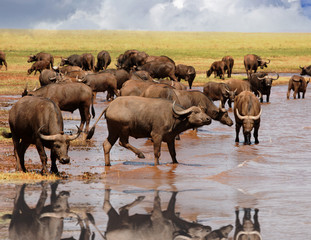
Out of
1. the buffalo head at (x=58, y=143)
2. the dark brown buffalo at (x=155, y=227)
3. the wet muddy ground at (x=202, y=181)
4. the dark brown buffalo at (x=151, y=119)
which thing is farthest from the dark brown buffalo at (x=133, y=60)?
the dark brown buffalo at (x=155, y=227)

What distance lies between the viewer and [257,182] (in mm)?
10656

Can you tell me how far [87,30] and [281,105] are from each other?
410ft

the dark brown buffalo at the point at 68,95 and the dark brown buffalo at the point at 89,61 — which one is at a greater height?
the dark brown buffalo at the point at 68,95

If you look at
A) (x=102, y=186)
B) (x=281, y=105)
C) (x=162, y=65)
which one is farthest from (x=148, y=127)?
(x=162, y=65)

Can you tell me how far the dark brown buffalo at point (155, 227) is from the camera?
7152mm

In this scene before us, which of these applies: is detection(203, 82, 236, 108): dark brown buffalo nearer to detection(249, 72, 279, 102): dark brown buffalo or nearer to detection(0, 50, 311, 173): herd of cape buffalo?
detection(0, 50, 311, 173): herd of cape buffalo

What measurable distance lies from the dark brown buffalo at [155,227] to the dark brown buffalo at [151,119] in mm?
3735

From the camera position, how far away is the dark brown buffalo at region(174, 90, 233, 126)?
1516 centimetres

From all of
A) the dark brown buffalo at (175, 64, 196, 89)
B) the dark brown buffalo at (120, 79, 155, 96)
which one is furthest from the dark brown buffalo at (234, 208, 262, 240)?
the dark brown buffalo at (175, 64, 196, 89)

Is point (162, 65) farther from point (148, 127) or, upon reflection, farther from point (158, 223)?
point (158, 223)

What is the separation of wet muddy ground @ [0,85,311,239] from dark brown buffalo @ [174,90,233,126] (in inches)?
29.9

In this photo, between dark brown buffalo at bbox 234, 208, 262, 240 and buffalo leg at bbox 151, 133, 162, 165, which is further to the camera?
buffalo leg at bbox 151, 133, 162, 165

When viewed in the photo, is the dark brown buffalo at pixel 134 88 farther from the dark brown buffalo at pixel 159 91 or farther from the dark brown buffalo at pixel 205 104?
the dark brown buffalo at pixel 205 104

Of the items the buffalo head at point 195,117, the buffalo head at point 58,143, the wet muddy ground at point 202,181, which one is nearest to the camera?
the wet muddy ground at point 202,181
